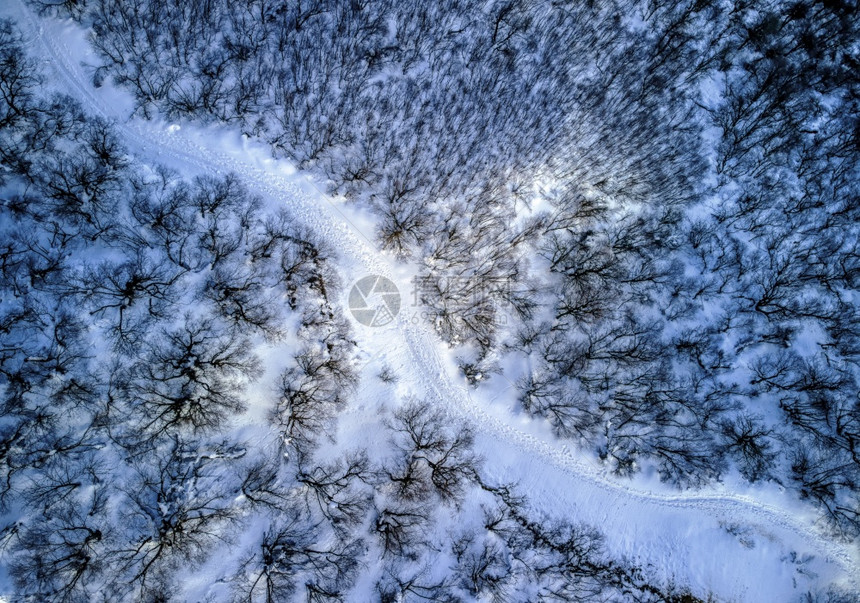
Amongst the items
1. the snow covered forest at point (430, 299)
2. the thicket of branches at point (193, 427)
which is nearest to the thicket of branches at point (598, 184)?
the snow covered forest at point (430, 299)

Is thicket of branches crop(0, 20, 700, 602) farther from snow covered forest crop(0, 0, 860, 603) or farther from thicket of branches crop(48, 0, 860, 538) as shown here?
thicket of branches crop(48, 0, 860, 538)

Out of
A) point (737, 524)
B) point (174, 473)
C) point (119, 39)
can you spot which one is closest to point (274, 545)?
point (174, 473)

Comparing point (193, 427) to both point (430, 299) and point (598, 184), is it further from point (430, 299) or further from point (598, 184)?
point (598, 184)

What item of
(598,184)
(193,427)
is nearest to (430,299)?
(598,184)

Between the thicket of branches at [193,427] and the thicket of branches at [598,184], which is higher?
the thicket of branches at [598,184]

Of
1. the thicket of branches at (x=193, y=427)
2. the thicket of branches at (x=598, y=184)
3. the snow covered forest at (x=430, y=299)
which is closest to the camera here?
the thicket of branches at (x=193, y=427)

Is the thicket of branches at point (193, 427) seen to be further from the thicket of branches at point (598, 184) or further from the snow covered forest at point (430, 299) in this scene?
the thicket of branches at point (598, 184)

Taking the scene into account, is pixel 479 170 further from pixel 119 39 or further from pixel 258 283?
pixel 119 39

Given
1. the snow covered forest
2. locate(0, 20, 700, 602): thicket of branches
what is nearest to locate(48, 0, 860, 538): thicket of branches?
the snow covered forest
